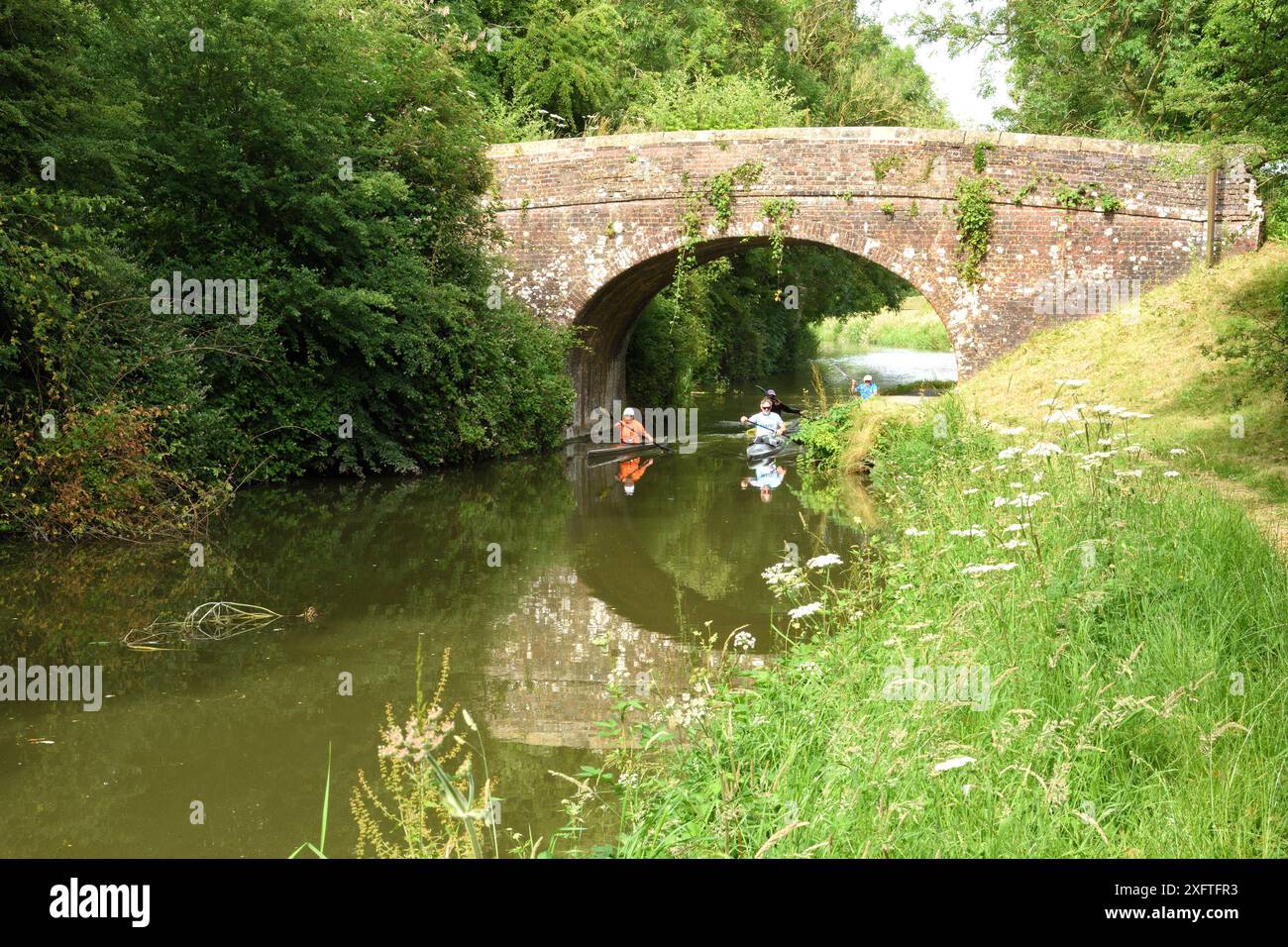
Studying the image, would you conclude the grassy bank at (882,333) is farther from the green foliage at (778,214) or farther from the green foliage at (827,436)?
the green foliage at (827,436)

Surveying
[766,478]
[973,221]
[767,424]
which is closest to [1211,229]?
[973,221]

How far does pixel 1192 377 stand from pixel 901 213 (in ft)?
17.1

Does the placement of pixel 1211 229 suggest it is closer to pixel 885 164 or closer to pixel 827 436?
pixel 885 164

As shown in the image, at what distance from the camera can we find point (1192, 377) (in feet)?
37.7

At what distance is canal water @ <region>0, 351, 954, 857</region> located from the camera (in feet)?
15.5

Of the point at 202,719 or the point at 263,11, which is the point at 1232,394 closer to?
the point at 202,719

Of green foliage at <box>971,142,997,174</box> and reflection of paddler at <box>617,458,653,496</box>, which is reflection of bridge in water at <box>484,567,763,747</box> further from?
green foliage at <box>971,142,997,174</box>

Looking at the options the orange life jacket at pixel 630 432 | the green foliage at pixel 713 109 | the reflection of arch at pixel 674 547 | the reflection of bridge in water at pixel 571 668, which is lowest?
the reflection of bridge in water at pixel 571 668

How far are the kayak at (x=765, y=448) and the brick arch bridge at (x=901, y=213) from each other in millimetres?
2720

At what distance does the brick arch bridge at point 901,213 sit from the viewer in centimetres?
1477

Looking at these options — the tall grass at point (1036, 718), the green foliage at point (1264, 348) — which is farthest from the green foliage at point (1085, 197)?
the tall grass at point (1036, 718)

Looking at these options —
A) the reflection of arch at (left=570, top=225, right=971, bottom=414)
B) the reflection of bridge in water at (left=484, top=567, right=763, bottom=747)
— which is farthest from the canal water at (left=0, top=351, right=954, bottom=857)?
the reflection of arch at (left=570, top=225, right=971, bottom=414)

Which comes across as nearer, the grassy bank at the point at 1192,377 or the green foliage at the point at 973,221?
the grassy bank at the point at 1192,377

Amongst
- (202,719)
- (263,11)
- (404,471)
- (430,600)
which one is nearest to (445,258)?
(404,471)
